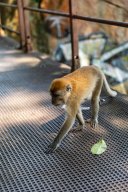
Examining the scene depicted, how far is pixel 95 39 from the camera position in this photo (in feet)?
26.3

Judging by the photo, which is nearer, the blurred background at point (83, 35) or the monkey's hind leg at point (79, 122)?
the monkey's hind leg at point (79, 122)

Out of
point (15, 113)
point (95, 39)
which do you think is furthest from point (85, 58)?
point (15, 113)

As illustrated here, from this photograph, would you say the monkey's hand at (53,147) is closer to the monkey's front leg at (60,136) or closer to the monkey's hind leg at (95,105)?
the monkey's front leg at (60,136)

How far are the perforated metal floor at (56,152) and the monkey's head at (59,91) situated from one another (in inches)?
13.8

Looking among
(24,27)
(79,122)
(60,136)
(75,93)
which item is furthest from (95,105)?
(24,27)

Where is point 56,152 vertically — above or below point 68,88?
below

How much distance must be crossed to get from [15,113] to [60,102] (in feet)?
2.84

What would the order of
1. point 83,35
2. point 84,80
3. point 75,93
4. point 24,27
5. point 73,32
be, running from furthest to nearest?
point 83,35, point 24,27, point 73,32, point 84,80, point 75,93

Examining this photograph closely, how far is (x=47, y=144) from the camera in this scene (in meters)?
2.53

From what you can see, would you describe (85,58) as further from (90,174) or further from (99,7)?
(90,174)

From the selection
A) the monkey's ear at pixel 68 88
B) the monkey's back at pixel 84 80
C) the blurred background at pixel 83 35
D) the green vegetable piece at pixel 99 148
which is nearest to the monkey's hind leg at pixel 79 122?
the monkey's back at pixel 84 80

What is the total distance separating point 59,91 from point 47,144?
457 millimetres

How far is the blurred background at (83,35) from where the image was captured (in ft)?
23.2

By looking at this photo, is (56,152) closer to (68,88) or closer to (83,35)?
(68,88)
